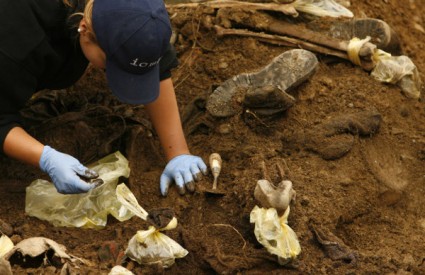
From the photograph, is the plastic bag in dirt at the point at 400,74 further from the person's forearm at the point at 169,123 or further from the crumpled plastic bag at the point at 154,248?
the crumpled plastic bag at the point at 154,248

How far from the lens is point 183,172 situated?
298 cm

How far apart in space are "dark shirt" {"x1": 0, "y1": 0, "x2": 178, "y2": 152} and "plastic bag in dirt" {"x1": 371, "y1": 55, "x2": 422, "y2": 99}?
1489 mm

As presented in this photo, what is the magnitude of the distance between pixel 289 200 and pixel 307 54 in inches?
37.6

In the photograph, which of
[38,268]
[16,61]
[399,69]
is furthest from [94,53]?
[399,69]

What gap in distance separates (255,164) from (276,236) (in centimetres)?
49

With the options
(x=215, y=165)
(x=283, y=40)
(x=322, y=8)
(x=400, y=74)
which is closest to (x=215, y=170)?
(x=215, y=165)

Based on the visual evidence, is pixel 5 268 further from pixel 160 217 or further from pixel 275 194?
pixel 275 194

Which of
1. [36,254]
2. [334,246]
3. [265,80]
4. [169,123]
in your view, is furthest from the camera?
[265,80]

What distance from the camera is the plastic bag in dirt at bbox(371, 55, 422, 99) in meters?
3.46

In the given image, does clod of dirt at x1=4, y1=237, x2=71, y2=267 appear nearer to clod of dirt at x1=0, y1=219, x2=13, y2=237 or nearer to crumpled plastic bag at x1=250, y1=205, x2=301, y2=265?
clod of dirt at x1=0, y1=219, x2=13, y2=237

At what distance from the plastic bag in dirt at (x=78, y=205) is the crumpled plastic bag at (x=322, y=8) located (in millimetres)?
1415

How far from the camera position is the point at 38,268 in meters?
2.44

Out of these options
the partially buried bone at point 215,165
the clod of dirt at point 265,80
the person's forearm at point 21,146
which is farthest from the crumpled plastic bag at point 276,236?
the person's forearm at point 21,146

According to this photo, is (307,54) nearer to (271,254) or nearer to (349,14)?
(349,14)
